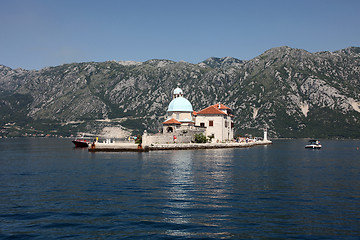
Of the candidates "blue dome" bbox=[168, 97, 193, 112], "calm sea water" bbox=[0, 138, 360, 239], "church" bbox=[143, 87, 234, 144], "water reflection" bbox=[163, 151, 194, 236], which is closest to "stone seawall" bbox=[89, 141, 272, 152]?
"church" bbox=[143, 87, 234, 144]

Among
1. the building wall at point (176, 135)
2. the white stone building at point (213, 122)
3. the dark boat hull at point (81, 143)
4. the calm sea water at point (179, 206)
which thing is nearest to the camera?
the calm sea water at point (179, 206)

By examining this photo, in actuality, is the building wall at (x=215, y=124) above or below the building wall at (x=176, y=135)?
above

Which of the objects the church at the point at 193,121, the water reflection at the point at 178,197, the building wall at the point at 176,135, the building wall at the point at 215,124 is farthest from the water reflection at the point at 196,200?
the building wall at the point at 215,124

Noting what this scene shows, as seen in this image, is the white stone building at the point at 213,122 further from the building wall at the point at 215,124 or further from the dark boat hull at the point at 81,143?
the dark boat hull at the point at 81,143

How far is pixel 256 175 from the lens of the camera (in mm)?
57094

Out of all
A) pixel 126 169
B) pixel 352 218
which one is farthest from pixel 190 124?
pixel 352 218

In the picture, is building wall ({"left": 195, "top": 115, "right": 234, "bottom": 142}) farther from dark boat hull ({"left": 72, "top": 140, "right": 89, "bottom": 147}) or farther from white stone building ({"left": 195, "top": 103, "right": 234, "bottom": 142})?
dark boat hull ({"left": 72, "top": 140, "right": 89, "bottom": 147})

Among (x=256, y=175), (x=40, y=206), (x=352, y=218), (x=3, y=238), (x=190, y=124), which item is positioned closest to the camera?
(x=3, y=238)

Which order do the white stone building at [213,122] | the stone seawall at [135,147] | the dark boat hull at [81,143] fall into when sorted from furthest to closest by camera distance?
the white stone building at [213,122] → the dark boat hull at [81,143] → the stone seawall at [135,147]

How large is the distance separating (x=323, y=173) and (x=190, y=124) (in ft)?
280

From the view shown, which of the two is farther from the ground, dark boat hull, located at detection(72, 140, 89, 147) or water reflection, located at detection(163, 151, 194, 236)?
dark boat hull, located at detection(72, 140, 89, 147)

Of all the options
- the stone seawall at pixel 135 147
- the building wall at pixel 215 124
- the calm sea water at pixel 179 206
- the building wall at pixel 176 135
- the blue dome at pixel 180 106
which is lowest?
the calm sea water at pixel 179 206

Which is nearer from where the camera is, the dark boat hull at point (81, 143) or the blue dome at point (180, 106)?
the blue dome at point (180, 106)

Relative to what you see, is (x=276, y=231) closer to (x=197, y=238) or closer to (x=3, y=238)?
(x=197, y=238)
